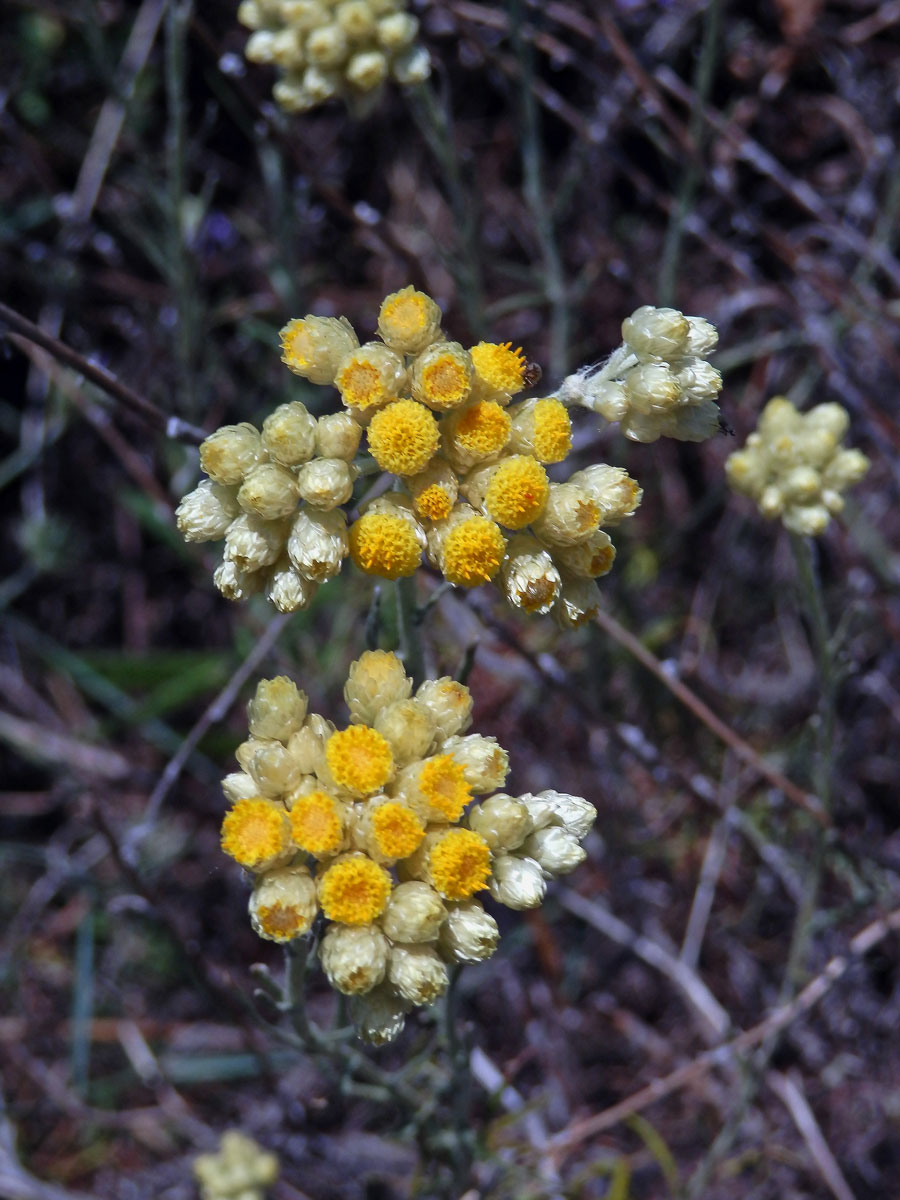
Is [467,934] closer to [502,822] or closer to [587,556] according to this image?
[502,822]

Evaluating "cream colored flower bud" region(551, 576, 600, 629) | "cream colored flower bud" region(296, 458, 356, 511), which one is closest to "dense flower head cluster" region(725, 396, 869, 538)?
"cream colored flower bud" region(551, 576, 600, 629)

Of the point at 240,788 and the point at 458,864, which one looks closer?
the point at 458,864

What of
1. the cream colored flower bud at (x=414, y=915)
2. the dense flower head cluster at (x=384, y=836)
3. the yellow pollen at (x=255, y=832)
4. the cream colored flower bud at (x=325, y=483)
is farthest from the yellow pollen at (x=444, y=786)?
the cream colored flower bud at (x=325, y=483)

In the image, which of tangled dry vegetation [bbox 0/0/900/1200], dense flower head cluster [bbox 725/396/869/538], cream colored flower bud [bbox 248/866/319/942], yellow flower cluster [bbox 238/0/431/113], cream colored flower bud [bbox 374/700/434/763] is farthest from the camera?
tangled dry vegetation [bbox 0/0/900/1200]

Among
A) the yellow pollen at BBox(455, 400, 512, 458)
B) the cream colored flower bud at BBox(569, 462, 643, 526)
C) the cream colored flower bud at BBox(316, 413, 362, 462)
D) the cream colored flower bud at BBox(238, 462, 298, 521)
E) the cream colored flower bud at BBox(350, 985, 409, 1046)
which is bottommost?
the cream colored flower bud at BBox(350, 985, 409, 1046)

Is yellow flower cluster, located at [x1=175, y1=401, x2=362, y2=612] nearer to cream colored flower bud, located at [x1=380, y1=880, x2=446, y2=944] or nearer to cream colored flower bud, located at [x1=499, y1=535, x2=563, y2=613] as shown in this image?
cream colored flower bud, located at [x1=499, y1=535, x2=563, y2=613]

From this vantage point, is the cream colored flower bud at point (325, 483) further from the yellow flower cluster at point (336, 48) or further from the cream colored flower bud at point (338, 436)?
the yellow flower cluster at point (336, 48)

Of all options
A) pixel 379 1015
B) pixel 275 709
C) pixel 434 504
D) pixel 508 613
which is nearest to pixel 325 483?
pixel 434 504

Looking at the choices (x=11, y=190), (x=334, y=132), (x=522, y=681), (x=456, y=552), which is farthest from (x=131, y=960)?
(x=334, y=132)
